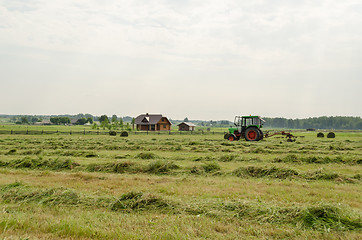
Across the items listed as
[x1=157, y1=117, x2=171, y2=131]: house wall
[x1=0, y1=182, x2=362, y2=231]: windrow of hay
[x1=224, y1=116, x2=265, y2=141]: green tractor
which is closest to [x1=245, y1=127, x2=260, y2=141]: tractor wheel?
[x1=224, y1=116, x2=265, y2=141]: green tractor

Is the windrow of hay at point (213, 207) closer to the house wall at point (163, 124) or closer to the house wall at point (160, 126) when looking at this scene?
the house wall at point (160, 126)

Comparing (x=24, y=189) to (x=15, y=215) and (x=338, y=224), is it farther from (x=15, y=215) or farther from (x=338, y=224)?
(x=338, y=224)

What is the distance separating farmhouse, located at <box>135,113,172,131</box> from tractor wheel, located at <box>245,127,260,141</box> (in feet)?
171

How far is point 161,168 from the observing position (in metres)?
12.6

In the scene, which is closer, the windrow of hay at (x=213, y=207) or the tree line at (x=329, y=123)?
the windrow of hay at (x=213, y=207)

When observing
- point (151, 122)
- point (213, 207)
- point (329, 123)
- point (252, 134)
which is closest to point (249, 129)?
point (252, 134)

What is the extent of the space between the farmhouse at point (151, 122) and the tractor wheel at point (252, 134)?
171 ft

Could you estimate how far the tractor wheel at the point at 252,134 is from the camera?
3038 cm

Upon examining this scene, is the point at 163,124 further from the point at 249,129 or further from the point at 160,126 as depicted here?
the point at 249,129

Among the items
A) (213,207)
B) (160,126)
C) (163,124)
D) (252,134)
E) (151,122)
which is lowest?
(213,207)

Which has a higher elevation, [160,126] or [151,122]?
[151,122]

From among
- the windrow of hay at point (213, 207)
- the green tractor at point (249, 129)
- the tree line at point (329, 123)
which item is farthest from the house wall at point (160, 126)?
the tree line at point (329, 123)

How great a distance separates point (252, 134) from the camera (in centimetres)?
3075

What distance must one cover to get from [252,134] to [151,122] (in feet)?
177
